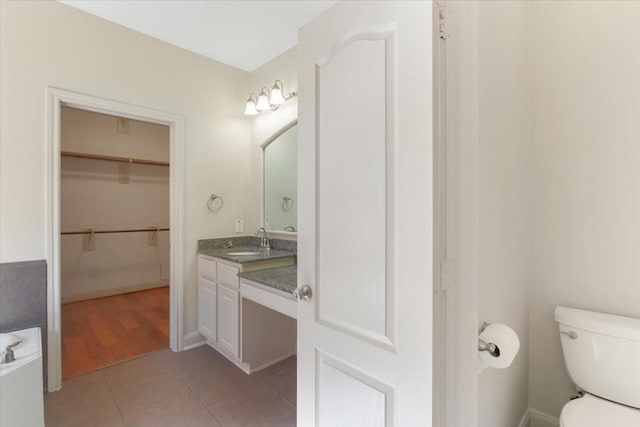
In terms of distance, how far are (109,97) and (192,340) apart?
213 centimetres

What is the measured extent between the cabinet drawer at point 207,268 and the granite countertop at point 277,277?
1.65ft

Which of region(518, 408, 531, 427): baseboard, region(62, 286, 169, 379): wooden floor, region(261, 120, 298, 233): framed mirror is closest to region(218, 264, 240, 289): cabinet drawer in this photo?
region(261, 120, 298, 233): framed mirror

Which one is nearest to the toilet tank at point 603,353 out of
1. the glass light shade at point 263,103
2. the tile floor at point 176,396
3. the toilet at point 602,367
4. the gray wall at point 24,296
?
the toilet at point 602,367

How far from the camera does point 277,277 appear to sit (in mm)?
1933

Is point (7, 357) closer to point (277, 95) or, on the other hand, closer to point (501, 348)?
point (501, 348)

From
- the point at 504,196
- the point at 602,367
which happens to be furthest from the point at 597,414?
the point at 504,196

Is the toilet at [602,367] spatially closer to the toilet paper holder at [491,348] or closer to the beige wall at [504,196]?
the beige wall at [504,196]

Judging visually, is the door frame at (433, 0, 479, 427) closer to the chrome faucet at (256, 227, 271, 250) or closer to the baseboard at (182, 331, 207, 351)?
the chrome faucet at (256, 227, 271, 250)

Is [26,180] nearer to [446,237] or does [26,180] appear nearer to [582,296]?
[446,237]

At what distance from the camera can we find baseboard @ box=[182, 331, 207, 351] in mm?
2617

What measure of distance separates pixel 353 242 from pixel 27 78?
8.04 ft

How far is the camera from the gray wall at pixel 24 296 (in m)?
1.84

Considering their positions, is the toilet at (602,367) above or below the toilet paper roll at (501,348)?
below

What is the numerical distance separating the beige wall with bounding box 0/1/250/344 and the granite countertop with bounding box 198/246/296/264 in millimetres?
197
